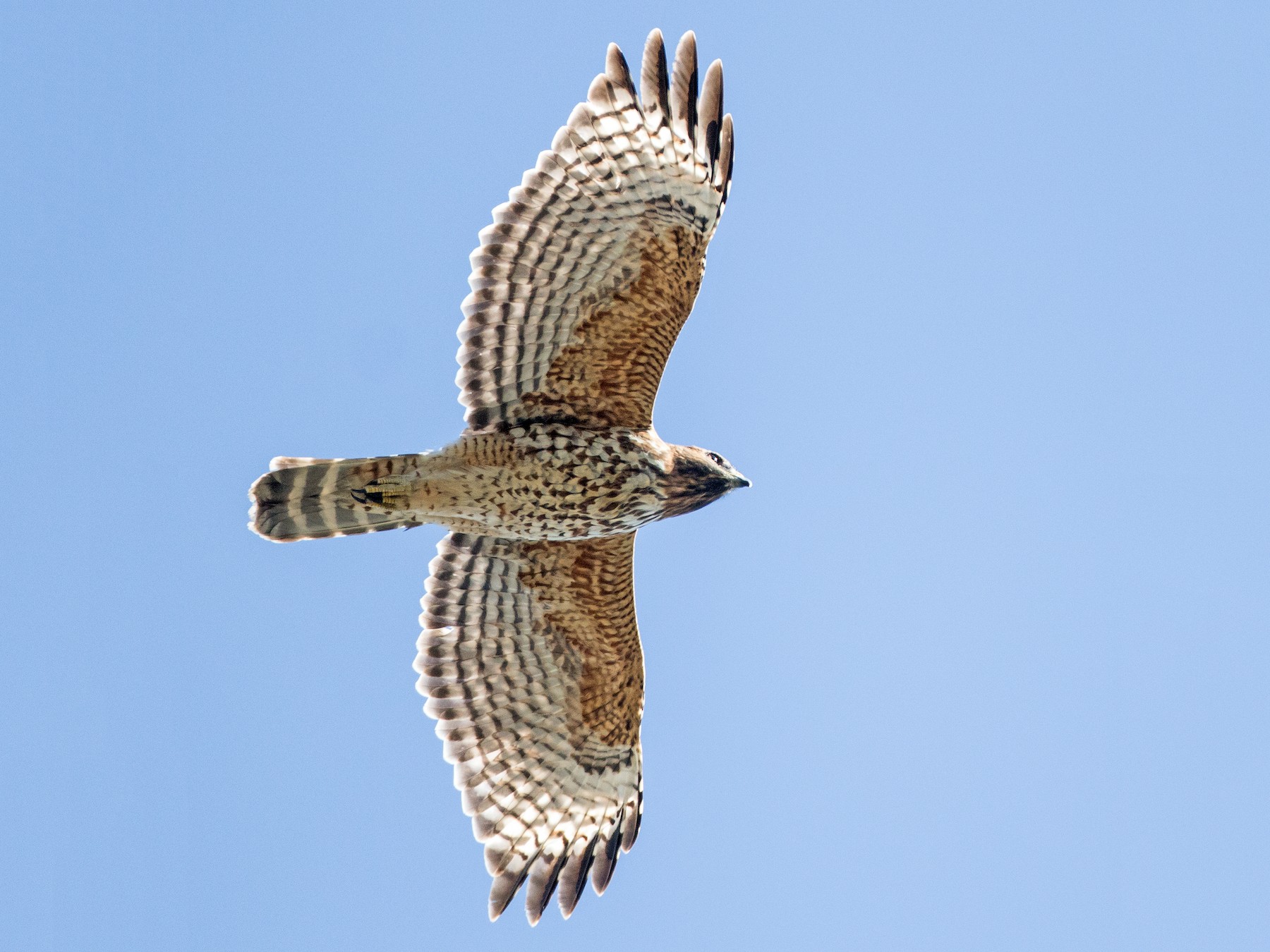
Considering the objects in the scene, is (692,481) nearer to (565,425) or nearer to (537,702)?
(565,425)

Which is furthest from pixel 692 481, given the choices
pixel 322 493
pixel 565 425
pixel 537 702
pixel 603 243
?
pixel 322 493

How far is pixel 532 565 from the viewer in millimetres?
9586

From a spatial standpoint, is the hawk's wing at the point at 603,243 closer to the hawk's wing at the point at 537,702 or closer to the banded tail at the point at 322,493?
the banded tail at the point at 322,493

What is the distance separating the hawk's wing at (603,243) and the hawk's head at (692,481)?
595 millimetres

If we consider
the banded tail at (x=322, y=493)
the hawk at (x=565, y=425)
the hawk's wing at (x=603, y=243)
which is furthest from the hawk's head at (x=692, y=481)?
the banded tail at (x=322, y=493)

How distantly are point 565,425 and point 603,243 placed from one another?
1097 mm

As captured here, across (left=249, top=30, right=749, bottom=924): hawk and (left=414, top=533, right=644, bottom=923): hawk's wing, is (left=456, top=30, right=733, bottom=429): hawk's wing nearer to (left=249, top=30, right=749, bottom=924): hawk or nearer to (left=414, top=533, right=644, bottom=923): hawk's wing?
(left=249, top=30, right=749, bottom=924): hawk

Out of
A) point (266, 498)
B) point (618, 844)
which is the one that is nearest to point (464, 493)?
point (266, 498)

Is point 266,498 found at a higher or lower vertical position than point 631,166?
lower

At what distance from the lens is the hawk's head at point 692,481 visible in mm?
8914

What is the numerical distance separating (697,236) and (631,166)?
53 cm

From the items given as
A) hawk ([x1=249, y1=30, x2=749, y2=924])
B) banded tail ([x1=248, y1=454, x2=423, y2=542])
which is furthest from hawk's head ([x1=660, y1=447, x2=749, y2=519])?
banded tail ([x1=248, y1=454, x2=423, y2=542])

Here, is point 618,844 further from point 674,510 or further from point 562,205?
point 562,205

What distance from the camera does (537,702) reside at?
9.91 metres
